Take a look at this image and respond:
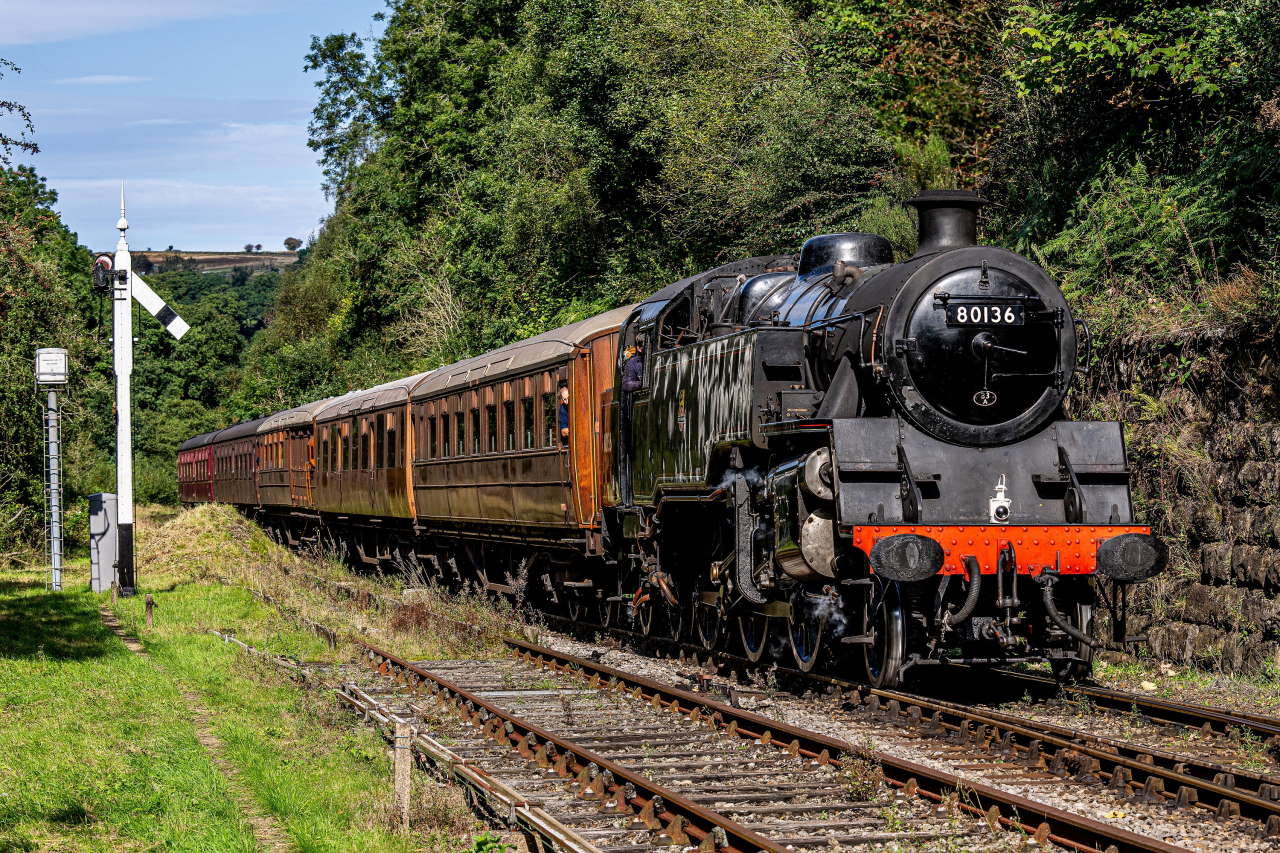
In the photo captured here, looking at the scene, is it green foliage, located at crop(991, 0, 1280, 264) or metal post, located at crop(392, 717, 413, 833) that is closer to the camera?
metal post, located at crop(392, 717, 413, 833)

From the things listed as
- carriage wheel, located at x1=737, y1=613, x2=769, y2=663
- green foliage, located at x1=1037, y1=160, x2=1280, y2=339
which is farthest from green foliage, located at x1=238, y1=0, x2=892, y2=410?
carriage wheel, located at x1=737, y1=613, x2=769, y2=663

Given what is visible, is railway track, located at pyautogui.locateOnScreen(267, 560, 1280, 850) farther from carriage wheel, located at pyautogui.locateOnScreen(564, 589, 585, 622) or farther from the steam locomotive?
carriage wheel, located at pyautogui.locateOnScreen(564, 589, 585, 622)

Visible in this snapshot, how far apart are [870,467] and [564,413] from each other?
20.8 ft

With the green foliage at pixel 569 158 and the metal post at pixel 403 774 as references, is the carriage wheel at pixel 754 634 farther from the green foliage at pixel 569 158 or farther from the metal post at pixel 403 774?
the green foliage at pixel 569 158

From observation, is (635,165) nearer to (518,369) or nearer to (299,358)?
(518,369)

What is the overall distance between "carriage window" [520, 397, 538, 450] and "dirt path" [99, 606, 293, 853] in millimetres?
5212

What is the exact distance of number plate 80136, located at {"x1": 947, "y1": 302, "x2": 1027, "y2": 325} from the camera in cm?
950

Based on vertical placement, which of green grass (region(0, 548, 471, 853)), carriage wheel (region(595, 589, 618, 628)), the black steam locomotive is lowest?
green grass (region(0, 548, 471, 853))

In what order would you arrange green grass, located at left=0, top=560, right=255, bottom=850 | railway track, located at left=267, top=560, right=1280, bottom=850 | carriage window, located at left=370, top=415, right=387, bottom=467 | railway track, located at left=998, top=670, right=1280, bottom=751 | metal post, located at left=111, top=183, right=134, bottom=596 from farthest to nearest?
carriage window, located at left=370, top=415, right=387, bottom=467
metal post, located at left=111, top=183, right=134, bottom=596
railway track, located at left=998, top=670, right=1280, bottom=751
green grass, located at left=0, top=560, right=255, bottom=850
railway track, located at left=267, top=560, right=1280, bottom=850

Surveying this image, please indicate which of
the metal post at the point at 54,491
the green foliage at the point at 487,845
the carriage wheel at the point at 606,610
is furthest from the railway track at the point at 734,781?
the metal post at the point at 54,491

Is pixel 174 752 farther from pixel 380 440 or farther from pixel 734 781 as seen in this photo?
pixel 380 440

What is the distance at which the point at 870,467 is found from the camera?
926cm

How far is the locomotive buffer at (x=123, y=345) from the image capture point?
19.8 meters

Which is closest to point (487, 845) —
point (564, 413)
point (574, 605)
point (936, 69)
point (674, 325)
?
point (674, 325)
